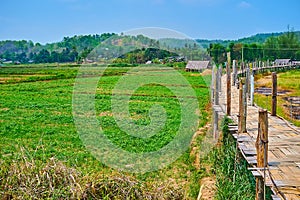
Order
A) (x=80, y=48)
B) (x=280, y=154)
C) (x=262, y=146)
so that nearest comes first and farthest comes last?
(x=262, y=146)
(x=280, y=154)
(x=80, y=48)

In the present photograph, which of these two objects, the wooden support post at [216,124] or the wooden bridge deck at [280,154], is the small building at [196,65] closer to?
the wooden support post at [216,124]

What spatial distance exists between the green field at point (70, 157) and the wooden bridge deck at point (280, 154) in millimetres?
1345

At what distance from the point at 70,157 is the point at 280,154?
501 centimetres

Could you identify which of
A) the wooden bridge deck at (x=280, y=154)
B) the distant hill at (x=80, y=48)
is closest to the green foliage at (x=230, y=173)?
the wooden bridge deck at (x=280, y=154)

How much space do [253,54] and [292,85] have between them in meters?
23.7

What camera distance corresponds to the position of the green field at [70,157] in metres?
5.23

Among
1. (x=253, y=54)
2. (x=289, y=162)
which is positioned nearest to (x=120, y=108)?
(x=289, y=162)

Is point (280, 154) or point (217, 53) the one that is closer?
point (280, 154)

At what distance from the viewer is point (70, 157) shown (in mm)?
8359

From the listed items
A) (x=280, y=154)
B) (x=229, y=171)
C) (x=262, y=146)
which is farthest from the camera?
(x=229, y=171)

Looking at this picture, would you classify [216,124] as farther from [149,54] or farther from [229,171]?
[149,54]

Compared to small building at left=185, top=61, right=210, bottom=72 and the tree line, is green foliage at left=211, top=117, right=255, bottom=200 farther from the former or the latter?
the tree line

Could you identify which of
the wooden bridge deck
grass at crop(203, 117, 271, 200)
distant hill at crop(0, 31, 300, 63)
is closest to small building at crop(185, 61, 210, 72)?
distant hill at crop(0, 31, 300, 63)

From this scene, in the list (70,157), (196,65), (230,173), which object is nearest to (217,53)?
(196,65)
